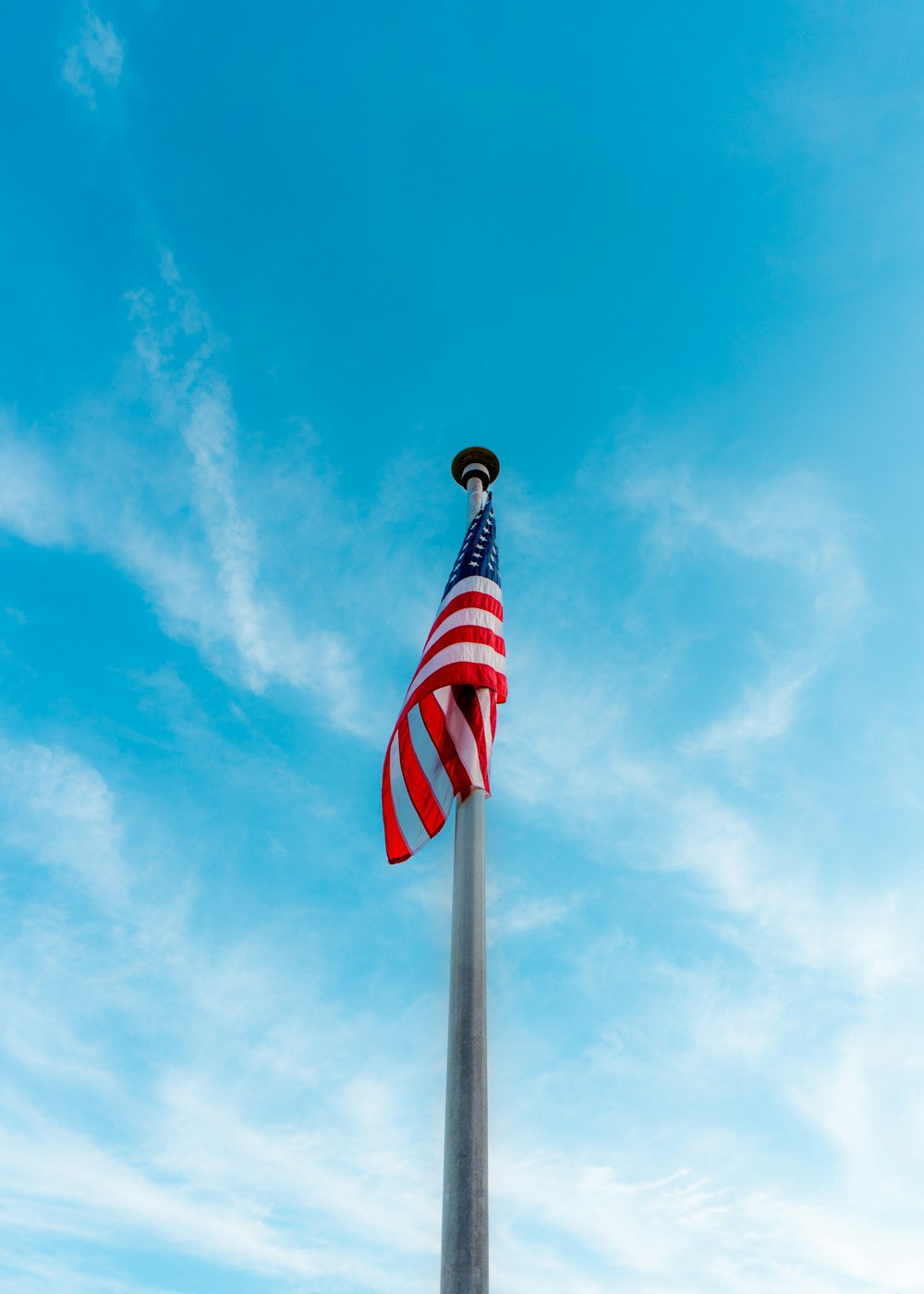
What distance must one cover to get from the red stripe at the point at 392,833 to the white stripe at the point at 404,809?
47 millimetres

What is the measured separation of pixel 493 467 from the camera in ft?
60.7

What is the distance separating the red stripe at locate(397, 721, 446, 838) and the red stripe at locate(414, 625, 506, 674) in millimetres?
1470

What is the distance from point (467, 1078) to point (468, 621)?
22.4 feet

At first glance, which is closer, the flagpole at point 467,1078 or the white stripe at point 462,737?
the flagpole at point 467,1078

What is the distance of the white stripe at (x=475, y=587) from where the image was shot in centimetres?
1541

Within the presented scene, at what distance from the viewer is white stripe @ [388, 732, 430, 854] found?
529 inches

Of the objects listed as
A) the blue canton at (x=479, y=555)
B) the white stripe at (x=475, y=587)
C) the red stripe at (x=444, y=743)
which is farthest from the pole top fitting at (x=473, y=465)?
the red stripe at (x=444, y=743)

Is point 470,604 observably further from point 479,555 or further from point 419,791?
point 419,791

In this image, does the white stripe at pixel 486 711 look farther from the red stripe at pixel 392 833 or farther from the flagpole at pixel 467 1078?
the red stripe at pixel 392 833

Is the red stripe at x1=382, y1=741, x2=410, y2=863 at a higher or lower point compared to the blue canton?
lower

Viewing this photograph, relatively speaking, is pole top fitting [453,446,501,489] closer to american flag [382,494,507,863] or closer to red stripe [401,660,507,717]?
american flag [382,494,507,863]

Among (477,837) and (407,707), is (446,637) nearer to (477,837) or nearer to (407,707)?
(407,707)

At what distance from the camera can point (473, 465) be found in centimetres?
1823

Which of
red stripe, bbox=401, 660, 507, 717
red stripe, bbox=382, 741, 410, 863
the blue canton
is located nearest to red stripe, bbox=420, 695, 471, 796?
A: red stripe, bbox=401, 660, 507, 717
